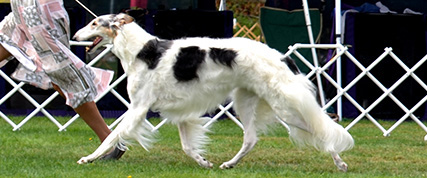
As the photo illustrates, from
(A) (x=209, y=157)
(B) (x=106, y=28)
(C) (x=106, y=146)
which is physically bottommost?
(A) (x=209, y=157)

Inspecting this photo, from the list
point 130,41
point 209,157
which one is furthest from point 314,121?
point 130,41

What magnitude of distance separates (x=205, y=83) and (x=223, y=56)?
0.76 ft

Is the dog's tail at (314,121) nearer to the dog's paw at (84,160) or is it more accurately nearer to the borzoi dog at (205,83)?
the borzoi dog at (205,83)

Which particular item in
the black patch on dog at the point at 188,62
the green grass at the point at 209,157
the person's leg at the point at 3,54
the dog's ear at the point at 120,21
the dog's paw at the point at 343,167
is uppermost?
the dog's ear at the point at 120,21

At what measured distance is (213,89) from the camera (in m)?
5.78

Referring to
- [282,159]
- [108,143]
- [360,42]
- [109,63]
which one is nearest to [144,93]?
[108,143]

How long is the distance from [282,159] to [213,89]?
93 cm

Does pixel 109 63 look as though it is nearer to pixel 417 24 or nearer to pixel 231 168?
pixel 417 24

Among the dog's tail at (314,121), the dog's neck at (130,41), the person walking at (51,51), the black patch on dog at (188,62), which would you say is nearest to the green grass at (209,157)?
the dog's tail at (314,121)

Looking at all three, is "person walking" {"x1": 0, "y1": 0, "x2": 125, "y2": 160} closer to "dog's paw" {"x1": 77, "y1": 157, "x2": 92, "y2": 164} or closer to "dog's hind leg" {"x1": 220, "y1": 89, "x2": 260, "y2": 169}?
"dog's paw" {"x1": 77, "y1": 157, "x2": 92, "y2": 164}

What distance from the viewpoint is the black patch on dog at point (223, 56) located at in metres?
5.64

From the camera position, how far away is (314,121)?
566cm

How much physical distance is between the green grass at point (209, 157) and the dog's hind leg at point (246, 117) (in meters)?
0.09

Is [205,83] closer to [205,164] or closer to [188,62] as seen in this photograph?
[188,62]
